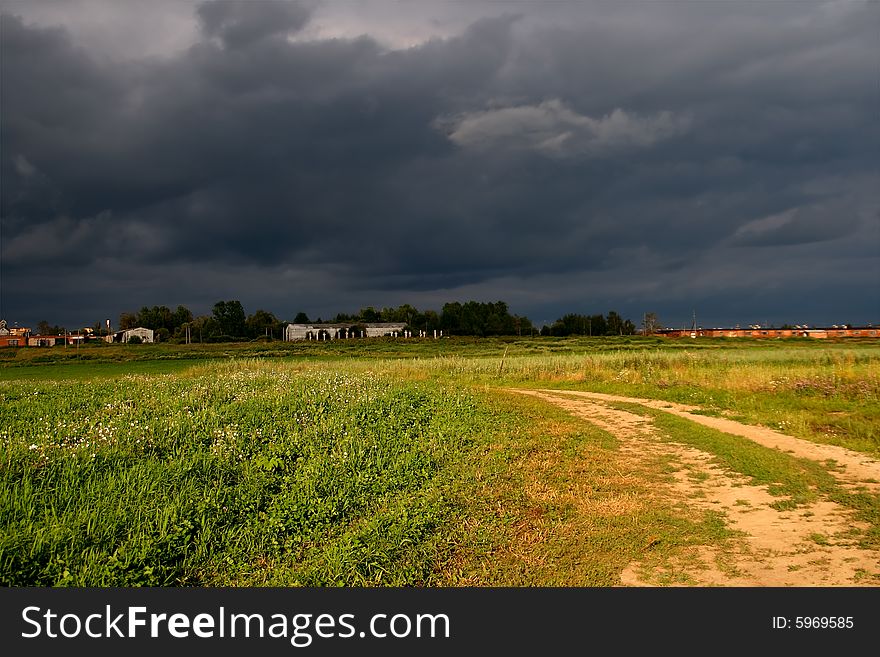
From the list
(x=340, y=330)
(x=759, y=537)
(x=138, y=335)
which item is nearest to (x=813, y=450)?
(x=759, y=537)

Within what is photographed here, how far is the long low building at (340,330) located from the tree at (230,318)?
35.9 ft

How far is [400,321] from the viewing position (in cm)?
14238

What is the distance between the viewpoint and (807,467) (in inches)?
441

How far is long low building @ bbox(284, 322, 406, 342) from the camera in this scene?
4966 inches

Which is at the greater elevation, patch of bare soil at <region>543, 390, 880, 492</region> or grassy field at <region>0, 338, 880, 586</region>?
grassy field at <region>0, 338, 880, 586</region>

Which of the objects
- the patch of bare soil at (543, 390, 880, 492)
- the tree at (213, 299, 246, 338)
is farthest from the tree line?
the patch of bare soil at (543, 390, 880, 492)

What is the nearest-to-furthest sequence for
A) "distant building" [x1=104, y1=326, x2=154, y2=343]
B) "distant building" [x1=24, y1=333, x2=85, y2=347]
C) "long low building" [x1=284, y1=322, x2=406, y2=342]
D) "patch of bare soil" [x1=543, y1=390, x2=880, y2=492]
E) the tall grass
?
the tall grass, "patch of bare soil" [x1=543, y1=390, x2=880, y2=492], "distant building" [x1=24, y1=333, x2=85, y2=347], "distant building" [x1=104, y1=326, x2=154, y2=343], "long low building" [x1=284, y1=322, x2=406, y2=342]

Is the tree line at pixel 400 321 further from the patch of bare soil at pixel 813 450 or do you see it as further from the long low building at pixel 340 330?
the patch of bare soil at pixel 813 450

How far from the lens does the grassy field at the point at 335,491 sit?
243 inches

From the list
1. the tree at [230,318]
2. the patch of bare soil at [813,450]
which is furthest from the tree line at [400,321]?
the patch of bare soil at [813,450]

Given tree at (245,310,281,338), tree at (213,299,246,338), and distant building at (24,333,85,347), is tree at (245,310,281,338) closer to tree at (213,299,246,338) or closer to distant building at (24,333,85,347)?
tree at (213,299,246,338)

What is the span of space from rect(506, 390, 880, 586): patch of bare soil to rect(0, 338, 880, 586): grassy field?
28cm

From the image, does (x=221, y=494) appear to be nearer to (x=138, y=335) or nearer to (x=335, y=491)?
(x=335, y=491)

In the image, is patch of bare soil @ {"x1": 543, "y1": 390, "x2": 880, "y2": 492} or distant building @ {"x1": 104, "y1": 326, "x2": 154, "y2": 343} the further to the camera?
distant building @ {"x1": 104, "y1": 326, "x2": 154, "y2": 343}
